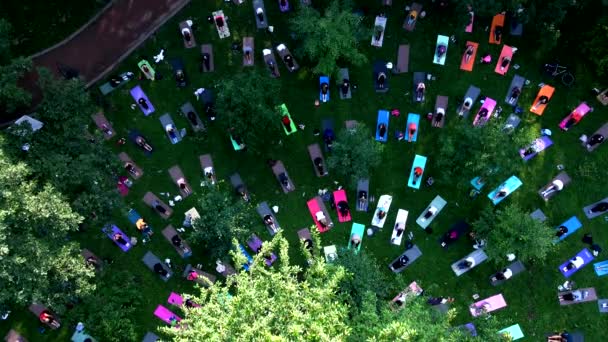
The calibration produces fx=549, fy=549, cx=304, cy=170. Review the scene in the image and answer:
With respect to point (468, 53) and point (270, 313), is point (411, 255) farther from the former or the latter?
point (270, 313)

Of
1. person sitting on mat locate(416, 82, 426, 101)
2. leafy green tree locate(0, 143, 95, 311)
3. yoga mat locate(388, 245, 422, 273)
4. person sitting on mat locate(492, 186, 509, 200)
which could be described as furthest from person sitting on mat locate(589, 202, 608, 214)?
leafy green tree locate(0, 143, 95, 311)

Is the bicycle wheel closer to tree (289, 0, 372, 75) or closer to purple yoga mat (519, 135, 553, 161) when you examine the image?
purple yoga mat (519, 135, 553, 161)

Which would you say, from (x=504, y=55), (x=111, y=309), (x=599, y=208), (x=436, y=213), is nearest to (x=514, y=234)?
(x=436, y=213)

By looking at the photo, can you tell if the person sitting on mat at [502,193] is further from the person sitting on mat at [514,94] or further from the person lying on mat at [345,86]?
the person lying on mat at [345,86]

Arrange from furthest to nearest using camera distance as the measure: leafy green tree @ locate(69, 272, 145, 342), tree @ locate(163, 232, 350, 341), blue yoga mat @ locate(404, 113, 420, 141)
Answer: blue yoga mat @ locate(404, 113, 420, 141) < leafy green tree @ locate(69, 272, 145, 342) < tree @ locate(163, 232, 350, 341)

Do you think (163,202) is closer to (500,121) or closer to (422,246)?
(422,246)

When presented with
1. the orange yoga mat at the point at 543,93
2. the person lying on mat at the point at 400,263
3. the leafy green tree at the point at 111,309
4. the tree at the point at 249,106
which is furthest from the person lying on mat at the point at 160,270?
the orange yoga mat at the point at 543,93
